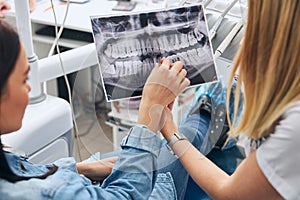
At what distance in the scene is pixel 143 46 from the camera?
3.34 ft

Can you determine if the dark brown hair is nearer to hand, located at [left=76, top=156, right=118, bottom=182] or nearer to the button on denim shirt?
the button on denim shirt

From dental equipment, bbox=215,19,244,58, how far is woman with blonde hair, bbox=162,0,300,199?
0.19 meters

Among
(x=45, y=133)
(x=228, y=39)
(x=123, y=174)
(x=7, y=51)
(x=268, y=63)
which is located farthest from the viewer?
(x=45, y=133)

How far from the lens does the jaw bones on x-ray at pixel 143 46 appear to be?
1004 mm

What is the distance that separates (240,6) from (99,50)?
0.36 meters

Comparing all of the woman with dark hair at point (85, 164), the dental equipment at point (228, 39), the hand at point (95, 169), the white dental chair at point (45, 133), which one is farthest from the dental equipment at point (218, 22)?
the white dental chair at point (45, 133)

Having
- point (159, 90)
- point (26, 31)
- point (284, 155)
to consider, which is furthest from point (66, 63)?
point (284, 155)

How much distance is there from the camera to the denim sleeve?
36.1 inches

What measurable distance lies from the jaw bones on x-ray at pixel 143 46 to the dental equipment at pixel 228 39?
0.17 feet

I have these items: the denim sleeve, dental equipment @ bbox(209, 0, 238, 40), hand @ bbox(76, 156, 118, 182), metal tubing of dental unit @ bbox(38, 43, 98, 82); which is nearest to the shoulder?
the denim sleeve

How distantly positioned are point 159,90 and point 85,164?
31 cm

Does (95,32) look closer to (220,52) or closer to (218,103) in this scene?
(220,52)

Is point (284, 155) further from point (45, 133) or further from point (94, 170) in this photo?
point (45, 133)

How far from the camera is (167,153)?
43.9 inches
